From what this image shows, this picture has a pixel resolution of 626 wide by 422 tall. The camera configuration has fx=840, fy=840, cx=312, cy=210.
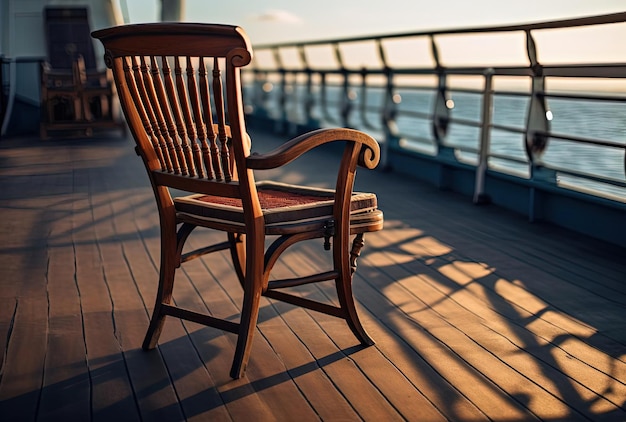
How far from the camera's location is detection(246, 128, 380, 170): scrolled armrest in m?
1.95

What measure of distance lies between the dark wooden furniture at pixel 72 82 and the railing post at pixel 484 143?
462 centimetres

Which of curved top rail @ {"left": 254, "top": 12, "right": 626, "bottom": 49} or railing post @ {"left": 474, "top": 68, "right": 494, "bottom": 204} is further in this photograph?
railing post @ {"left": 474, "top": 68, "right": 494, "bottom": 204}

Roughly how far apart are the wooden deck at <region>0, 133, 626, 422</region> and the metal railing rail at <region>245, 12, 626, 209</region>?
44 cm

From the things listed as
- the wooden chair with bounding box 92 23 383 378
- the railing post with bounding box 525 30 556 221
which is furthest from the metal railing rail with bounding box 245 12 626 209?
the wooden chair with bounding box 92 23 383 378

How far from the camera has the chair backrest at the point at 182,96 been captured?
1.91m

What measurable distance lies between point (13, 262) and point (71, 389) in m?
1.43

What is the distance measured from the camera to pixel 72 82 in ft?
28.1

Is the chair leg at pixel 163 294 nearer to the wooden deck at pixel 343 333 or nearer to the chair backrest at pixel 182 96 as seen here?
the wooden deck at pixel 343 333

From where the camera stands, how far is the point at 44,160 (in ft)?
21.5

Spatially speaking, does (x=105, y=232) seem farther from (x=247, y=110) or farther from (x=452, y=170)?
(x=247, y=110)

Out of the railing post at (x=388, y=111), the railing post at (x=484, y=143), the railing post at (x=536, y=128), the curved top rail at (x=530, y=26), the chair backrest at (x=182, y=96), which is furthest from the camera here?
the railing post at (x=388, y=111)

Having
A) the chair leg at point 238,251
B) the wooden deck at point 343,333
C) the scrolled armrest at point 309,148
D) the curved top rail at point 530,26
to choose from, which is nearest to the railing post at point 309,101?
the curved top rail at point 530,26

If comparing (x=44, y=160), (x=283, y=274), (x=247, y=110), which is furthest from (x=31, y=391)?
(x=247, y=110)

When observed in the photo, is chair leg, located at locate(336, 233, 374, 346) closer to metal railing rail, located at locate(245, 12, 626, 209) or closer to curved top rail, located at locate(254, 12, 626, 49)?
metal railing rail, located at locate(245, 12, 626, 209)
